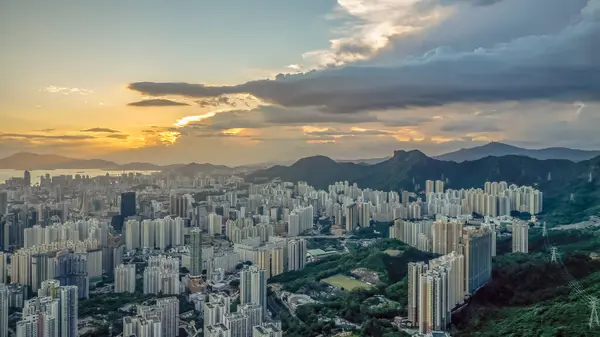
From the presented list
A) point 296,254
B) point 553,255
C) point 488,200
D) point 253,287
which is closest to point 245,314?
point 253,287

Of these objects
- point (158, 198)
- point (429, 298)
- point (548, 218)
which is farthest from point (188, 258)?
point (548, 218)

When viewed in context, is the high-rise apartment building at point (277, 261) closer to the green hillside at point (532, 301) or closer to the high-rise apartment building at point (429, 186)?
the green hillside at point (532, 301)

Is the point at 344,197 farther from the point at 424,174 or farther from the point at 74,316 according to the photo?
the point at 74,316

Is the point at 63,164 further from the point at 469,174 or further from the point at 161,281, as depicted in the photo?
the point at 469,174

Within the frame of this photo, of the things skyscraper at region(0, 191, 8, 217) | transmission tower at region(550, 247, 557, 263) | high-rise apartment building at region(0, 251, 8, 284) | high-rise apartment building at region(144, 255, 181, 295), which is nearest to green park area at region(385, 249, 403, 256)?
transmission tower at region(550, 247, 557, 263)

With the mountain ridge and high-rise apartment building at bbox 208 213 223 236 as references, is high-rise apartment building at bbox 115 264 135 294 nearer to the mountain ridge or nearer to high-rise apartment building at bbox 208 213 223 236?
the mountain ridge

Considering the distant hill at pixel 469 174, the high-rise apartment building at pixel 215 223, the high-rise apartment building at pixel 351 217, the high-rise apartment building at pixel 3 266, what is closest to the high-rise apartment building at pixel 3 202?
the high-rise apartment building at pixel 3 266
